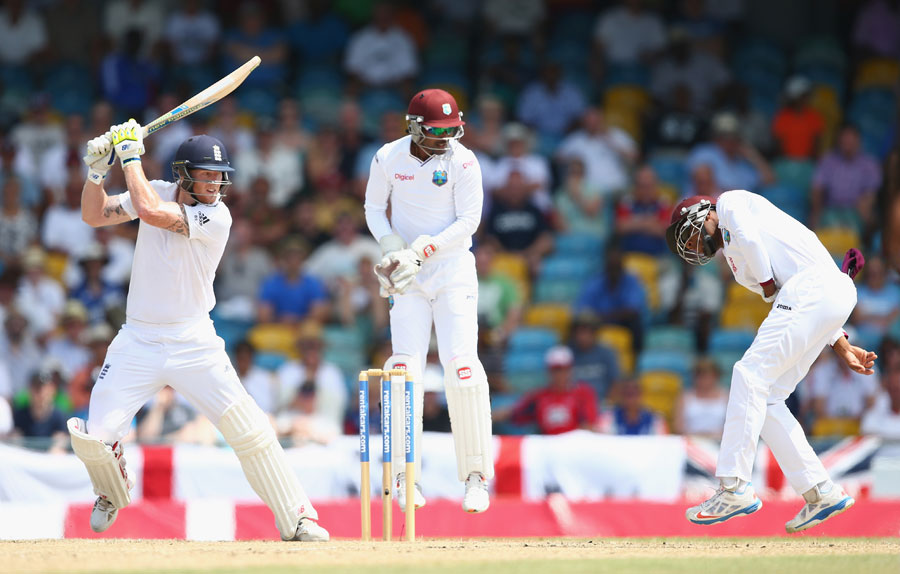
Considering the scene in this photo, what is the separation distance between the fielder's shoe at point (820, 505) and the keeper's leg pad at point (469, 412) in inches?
71.4

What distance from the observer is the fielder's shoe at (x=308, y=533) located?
785cm

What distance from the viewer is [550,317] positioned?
1306 cm

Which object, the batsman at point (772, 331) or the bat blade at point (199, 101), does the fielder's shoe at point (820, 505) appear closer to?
the batsman at point (772, 331)

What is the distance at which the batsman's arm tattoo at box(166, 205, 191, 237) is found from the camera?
751cm

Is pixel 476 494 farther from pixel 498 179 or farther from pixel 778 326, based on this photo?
pixel 498 179

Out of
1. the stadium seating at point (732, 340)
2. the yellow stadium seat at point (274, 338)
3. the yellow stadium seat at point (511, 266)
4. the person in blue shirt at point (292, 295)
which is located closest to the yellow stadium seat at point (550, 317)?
the yellow stadium seat at point (511, 266)

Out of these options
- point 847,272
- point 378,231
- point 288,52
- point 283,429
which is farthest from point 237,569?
point 288,52

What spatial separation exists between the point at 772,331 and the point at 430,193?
7.05 ft

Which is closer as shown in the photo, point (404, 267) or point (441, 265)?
point (404, 267)

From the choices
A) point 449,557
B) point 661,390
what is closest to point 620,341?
point 661,390

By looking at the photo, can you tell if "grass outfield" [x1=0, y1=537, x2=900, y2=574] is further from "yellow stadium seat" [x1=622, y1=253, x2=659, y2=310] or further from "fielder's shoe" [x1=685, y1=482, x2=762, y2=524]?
"yellow stadium seat" [x1=622, y1=253, x2=659, y2=310]

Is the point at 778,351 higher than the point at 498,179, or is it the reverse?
the point at 498,179

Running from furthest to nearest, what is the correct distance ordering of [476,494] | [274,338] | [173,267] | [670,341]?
[274,338], [670,341], [476,494], [173,267]

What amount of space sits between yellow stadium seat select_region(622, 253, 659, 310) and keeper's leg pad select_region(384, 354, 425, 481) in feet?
17.7
